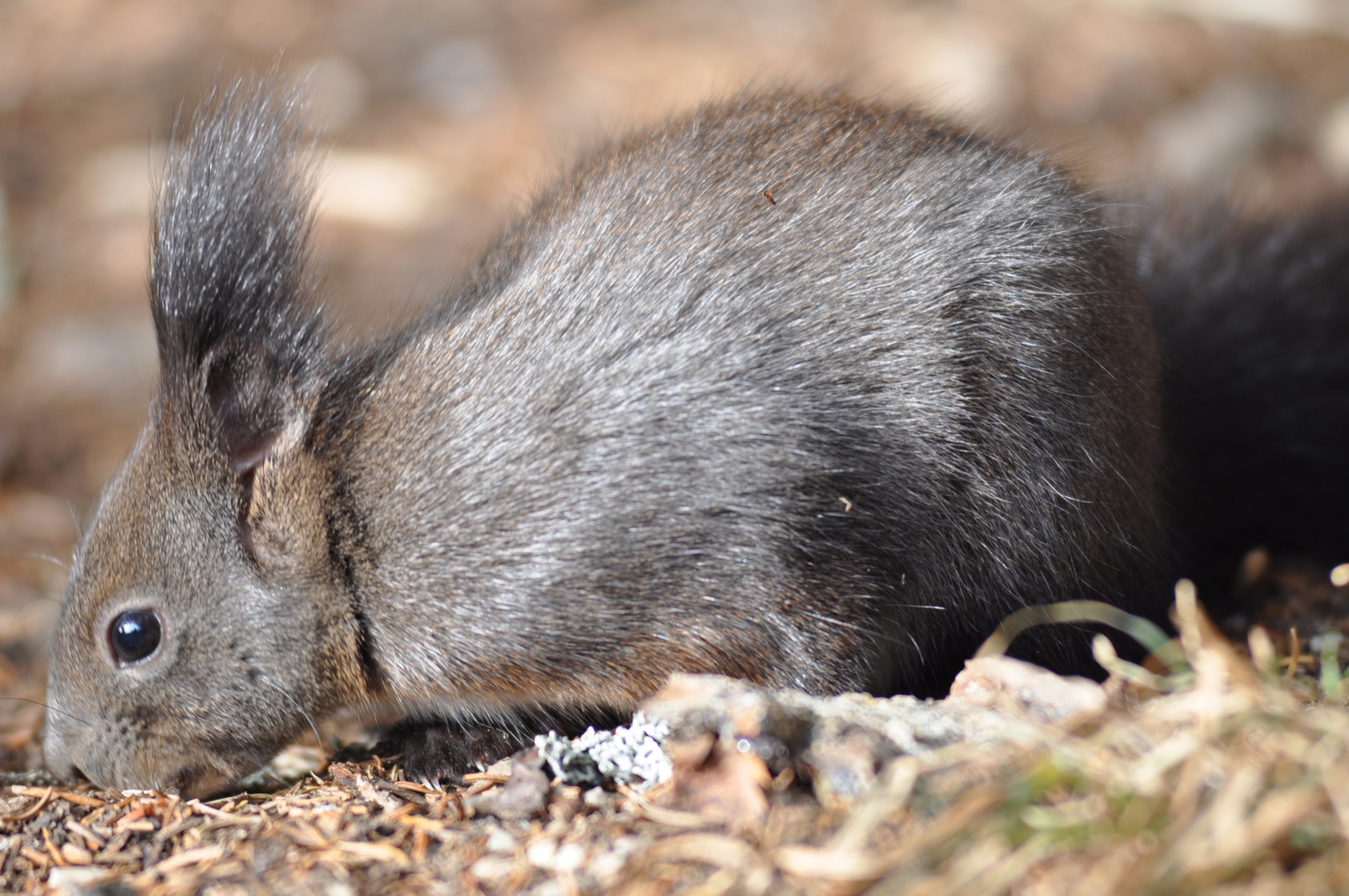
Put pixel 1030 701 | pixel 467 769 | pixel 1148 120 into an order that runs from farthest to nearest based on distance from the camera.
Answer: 1. pixel 1148 120
2. pixel 467 769
3. pixel 1030 701

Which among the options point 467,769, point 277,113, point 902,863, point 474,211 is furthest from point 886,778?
point 474,211

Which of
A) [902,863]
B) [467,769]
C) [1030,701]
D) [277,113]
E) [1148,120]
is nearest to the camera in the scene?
[902,863]

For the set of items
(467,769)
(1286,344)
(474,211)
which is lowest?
(467,769)

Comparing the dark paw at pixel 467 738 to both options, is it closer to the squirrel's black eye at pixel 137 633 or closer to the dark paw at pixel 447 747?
the dark paw at pixel 447 747

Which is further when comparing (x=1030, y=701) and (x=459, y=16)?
(x=459, y=16)

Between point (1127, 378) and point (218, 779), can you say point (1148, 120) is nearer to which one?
point (1127, 378)

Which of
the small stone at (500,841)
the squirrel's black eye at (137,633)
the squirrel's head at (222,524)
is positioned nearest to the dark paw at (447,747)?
the squirrel's head at (222,524)
